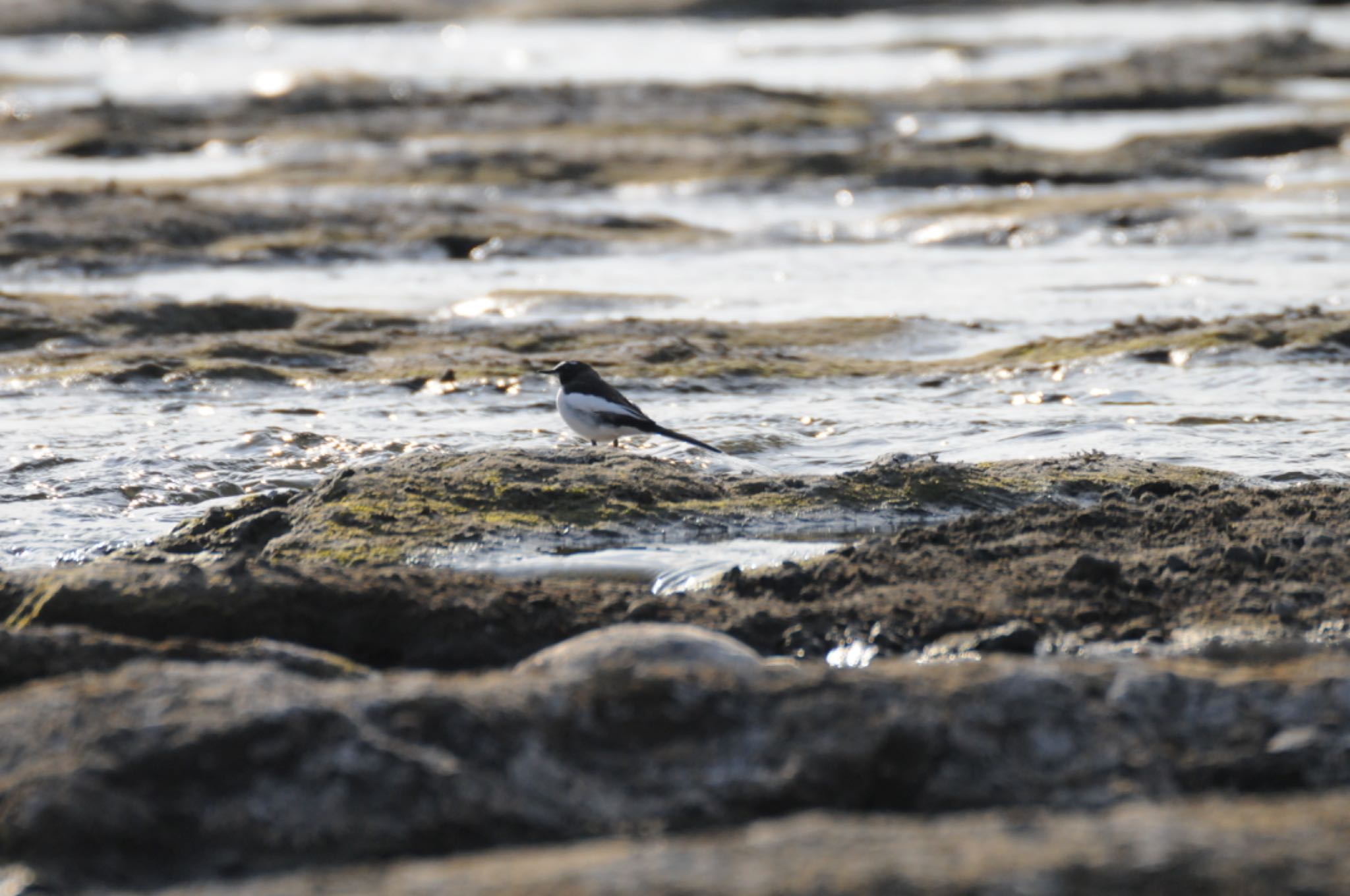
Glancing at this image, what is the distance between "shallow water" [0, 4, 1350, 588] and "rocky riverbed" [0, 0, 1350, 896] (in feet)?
0.19

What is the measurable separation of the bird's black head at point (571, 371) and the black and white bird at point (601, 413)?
0.03 metres

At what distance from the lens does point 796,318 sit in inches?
476

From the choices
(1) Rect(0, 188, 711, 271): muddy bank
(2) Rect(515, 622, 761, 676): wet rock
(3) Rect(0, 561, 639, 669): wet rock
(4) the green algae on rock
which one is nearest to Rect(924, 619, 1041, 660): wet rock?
(3) Rect(0, 561, 639, 669): wet rock

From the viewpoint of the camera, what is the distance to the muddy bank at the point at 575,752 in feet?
9.89

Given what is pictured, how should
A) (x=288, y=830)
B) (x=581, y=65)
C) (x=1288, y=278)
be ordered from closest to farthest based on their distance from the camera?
(x=288, y=830), (x=1288, y=278), (x=581, y=65)

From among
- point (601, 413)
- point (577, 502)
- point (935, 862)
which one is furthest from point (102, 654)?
point (601, 413)

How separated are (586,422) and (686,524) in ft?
5.16

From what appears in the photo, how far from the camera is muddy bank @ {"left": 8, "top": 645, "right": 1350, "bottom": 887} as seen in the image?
9.89 ft

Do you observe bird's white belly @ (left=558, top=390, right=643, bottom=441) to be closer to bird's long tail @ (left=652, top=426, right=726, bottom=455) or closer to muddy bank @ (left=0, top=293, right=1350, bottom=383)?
bird's long tail @ (left=652, top=426, right=726, bottom=455)

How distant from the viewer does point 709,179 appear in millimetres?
19766

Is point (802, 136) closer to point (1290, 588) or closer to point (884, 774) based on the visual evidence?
point (1290, 588)

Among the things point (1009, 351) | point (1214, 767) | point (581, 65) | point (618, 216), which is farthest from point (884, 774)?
point (581, 65)

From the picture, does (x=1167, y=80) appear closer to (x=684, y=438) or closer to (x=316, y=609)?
(x=684, y=438)

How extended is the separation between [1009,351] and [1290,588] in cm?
556
